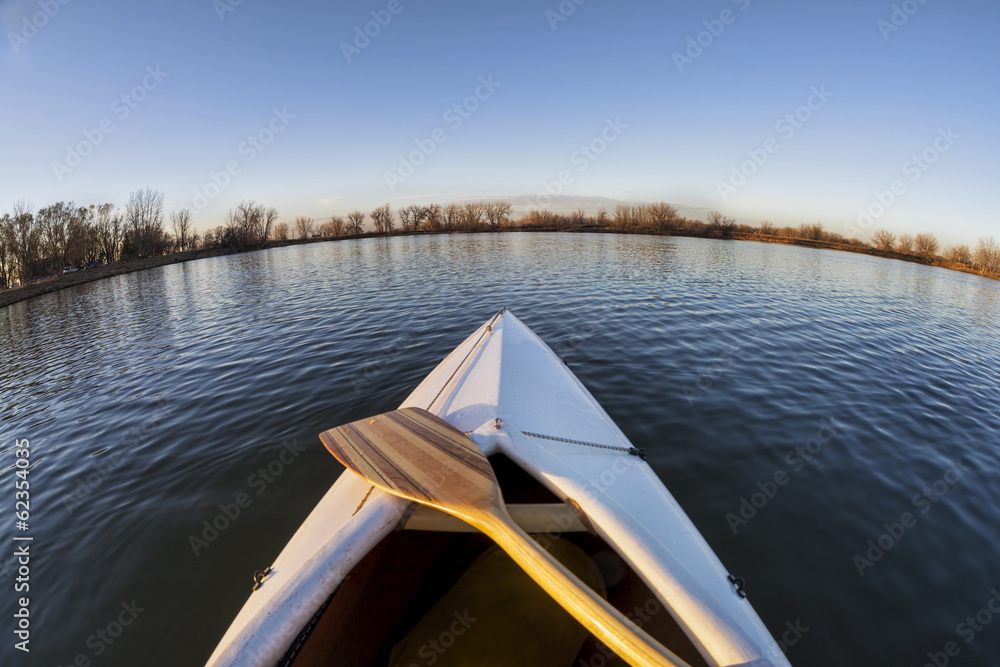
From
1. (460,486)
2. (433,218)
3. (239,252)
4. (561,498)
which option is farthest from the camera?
(433,218)

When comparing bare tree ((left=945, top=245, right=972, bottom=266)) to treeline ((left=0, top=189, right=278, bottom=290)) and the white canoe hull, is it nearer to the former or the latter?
the white canoe hull

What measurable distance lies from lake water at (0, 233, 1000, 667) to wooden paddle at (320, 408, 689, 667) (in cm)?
150

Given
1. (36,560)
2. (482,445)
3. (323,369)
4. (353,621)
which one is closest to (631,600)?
(482,445)

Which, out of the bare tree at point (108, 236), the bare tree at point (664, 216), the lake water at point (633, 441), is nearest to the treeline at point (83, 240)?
the bare tree at point (108, 236)

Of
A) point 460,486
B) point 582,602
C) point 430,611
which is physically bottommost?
point 430,611

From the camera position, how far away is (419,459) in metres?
2.57

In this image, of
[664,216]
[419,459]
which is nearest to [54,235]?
[419,459]

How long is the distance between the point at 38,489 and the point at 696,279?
1942 cm

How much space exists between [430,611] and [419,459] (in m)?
Result: 0.92

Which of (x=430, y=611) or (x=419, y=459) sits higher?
(x=419, y=459)

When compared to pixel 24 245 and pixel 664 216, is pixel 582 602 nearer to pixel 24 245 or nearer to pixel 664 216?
pixel 24 245

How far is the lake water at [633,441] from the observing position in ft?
8.97

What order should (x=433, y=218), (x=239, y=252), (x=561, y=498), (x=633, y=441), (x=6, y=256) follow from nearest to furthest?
1. (x=561, y=498)
2. (x=633, y=441)
3. (x=6, y=256)
4. (x=239, y=252)
5. (x=433, y=218)

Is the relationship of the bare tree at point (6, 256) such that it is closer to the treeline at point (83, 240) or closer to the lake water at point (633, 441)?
the treeline at point (83, 240)
